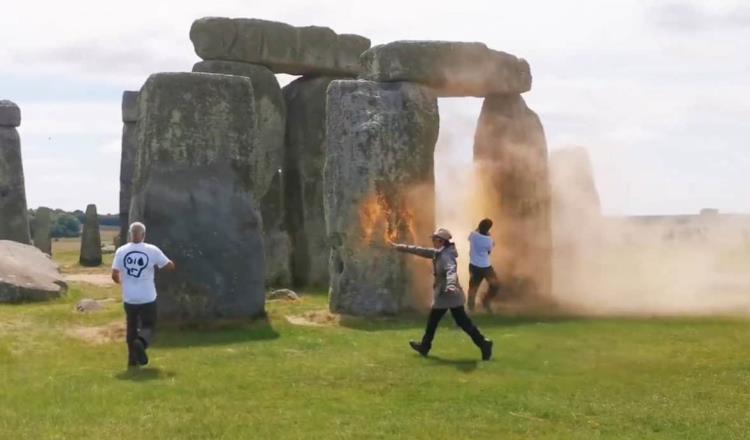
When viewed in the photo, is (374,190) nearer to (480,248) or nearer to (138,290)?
(480,248)

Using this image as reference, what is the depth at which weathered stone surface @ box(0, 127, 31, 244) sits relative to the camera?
2642 centimetres

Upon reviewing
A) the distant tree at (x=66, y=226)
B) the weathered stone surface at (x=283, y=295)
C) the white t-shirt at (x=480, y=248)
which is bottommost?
the weathered stone surface at (x=283, y=295)

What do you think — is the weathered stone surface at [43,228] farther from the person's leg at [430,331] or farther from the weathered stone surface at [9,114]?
the person's leg at [430,331]

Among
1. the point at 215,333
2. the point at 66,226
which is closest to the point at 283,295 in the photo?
the point at 215,333

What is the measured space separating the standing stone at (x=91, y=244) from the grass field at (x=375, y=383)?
15332 mm

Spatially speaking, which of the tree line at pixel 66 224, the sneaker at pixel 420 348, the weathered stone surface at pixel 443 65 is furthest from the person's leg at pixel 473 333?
the tree line at pixel 66 224

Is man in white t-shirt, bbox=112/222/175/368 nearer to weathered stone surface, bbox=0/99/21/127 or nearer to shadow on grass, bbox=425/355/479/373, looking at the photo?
shadow on grass, bbox=425/355/479/373

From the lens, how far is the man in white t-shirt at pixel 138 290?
1055 centimetres

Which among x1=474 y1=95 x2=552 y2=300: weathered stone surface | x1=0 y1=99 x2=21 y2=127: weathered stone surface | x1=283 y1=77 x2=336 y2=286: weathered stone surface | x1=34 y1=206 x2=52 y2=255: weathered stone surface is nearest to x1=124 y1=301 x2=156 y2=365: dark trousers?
x1=474 y1=95 x2=552 y2=300: weathered stone surface

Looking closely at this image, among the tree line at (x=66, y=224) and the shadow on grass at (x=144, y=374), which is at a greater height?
the tree line at (x=66, y=224)

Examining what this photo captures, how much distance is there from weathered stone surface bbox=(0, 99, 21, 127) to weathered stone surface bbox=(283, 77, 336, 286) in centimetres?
822

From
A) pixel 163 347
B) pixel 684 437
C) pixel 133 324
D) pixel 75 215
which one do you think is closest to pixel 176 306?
pixel 163 347

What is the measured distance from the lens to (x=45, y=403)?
888 cm

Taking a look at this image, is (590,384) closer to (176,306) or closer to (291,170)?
(176,306)
